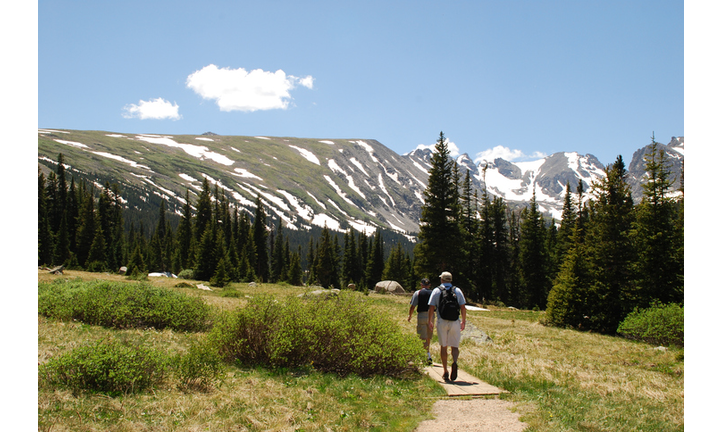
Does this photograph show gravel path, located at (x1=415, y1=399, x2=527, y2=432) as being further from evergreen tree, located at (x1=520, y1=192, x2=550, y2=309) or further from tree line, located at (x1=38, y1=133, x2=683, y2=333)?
evergreen tree, located at (x1=520, y1=192, x2=550, y2=309)

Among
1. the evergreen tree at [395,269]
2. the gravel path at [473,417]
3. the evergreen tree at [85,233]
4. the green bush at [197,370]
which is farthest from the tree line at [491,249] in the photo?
the green bush at [197,370]

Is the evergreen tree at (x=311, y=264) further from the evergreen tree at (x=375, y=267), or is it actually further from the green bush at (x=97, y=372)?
the green bush at (x=97, y=372)

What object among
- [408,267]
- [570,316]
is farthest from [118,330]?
[408,267]

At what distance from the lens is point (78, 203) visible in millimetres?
69625

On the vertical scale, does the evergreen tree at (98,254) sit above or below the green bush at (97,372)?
below

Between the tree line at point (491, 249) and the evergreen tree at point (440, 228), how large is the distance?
0.29 feet

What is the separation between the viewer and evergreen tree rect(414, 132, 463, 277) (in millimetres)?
34531

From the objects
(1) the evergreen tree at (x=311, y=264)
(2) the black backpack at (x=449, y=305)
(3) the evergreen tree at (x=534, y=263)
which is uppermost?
(2) the black backpack at (x=449, y=305)

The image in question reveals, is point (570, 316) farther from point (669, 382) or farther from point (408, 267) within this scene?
point (408, 267)

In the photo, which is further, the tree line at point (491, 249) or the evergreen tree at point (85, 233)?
the evergreen tree at point (85, 233)

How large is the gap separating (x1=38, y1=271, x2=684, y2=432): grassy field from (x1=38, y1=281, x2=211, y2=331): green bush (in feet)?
1.88

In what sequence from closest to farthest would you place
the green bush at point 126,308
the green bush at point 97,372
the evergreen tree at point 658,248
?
the green bush at point 97,372 → the green bush at point 126,308 → the evergreen tree at point 658,248

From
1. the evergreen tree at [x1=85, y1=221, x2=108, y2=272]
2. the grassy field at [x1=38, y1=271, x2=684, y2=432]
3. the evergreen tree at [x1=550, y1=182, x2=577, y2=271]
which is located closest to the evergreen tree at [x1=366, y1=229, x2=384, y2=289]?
the evergreen tree at [x1=550, y1=182, x2=577, y2=271]

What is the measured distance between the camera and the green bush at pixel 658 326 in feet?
55.2
